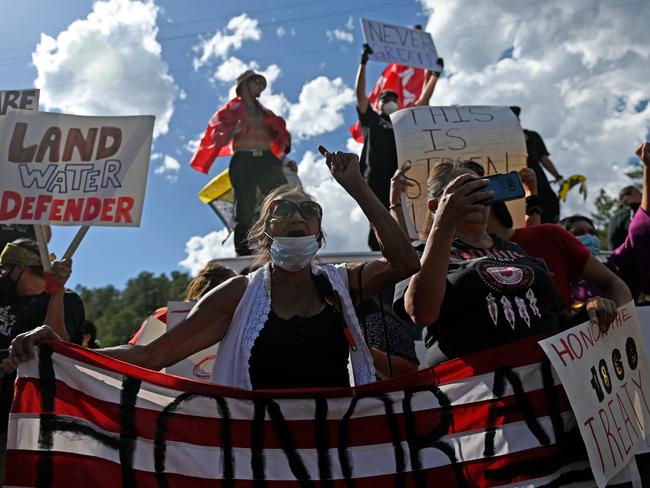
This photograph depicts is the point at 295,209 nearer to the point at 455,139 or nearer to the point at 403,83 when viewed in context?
the point at 455,139

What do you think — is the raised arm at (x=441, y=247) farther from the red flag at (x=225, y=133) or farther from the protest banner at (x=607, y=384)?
the red flag at (x=225, y=133)

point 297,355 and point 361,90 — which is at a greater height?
point 361,90

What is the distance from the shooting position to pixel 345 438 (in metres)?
2.31

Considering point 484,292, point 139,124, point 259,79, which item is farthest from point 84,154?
point 484,292

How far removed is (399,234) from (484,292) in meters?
0.38

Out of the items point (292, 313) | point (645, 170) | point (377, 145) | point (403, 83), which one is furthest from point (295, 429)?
point (403, 83)

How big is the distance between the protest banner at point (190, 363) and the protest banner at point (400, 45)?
421 centimetres

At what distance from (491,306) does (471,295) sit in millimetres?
79

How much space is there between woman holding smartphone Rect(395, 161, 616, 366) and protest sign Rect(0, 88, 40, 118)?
4153 mm

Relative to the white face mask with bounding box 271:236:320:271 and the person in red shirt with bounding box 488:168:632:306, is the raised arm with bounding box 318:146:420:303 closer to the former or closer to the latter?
the white face mask with bounding box 271:236:320:271

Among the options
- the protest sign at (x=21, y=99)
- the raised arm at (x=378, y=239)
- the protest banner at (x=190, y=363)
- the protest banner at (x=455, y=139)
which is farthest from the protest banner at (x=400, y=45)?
the raised arm at (x=378, y=239)

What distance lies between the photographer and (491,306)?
2.30 metres

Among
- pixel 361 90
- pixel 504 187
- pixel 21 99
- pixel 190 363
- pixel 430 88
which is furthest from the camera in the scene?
pixel 430 88

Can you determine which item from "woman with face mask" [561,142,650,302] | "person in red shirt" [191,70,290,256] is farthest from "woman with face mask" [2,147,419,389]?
"person in red shirt" [191,70,290,256]
